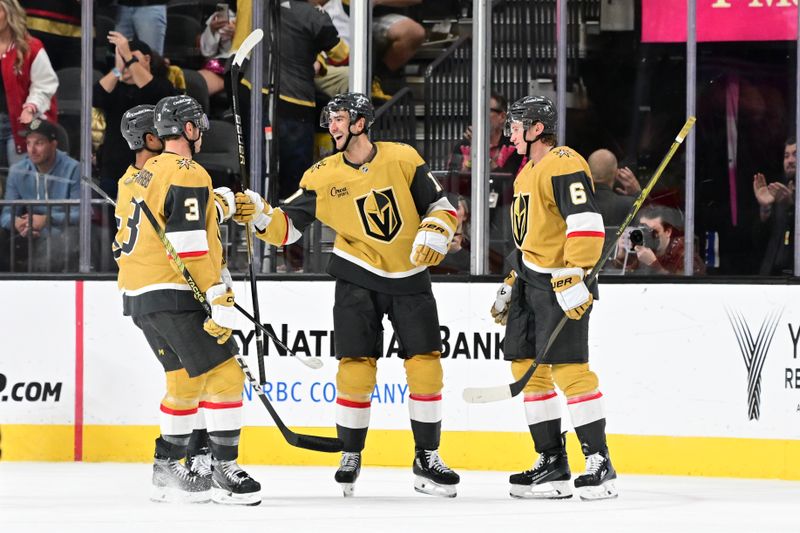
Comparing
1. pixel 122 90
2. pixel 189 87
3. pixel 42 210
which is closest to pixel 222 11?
pixel 189 87

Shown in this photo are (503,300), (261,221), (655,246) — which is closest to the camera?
(261,221)

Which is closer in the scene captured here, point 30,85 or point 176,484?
point 176,484

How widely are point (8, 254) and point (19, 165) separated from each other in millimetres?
407

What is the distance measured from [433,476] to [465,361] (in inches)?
36.8

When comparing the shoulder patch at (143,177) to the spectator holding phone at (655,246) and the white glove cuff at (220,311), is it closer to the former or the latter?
the white glove cuff at (220,311)

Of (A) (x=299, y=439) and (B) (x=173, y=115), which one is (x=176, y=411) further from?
(B) (x=173, y=115)

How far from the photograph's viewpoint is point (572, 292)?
15.2 feet

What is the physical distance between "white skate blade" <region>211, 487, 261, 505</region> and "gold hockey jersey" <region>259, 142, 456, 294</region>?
2.67ft

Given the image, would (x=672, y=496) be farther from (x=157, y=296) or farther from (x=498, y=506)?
(x=157, y=296)

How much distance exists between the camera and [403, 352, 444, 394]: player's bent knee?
16.2 feet

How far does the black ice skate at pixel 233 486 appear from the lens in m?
4.56

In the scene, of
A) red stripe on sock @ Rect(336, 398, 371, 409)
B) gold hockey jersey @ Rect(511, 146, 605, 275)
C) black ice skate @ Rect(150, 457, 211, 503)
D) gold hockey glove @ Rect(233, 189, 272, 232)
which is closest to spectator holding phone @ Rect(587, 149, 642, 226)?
gold hockey jersey @ Rect(511, 146, 605, 275)

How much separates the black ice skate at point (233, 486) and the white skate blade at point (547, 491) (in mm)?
873

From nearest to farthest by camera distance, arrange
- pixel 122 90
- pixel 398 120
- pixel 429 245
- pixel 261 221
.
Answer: pixel 429 245, pixel 261 221, pixel 398 120, pixel 122 90
